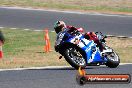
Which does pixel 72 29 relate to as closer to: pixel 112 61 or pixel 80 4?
pixel 112 61

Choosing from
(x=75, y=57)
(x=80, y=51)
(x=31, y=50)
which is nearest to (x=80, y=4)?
(x=31, y=50)

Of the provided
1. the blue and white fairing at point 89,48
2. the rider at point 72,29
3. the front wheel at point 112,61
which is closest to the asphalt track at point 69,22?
the front wheel at point 112,61

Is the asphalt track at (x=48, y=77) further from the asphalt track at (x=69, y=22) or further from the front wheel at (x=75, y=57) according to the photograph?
the front wheel at (x=75, y=57)

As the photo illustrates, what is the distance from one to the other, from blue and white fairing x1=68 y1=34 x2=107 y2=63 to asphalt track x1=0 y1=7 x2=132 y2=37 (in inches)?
429

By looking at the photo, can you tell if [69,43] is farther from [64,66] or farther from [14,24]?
[14,24]

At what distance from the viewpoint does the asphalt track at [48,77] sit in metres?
13.3

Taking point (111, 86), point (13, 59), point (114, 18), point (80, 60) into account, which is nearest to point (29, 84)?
point (111, 86)

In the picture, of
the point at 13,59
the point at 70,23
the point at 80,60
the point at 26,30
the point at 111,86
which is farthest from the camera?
the point at 70,23

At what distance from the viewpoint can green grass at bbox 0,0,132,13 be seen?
36.7 m

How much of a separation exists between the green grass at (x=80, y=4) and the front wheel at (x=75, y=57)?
1909 centimetres

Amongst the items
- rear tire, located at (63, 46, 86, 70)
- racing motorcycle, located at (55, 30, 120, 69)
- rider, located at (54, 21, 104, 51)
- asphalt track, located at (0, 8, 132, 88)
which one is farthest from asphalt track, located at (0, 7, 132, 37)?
rear tire, located at (63, 46, 86, 70)

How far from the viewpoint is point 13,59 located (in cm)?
1978

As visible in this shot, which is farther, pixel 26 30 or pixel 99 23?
pixel 99 23

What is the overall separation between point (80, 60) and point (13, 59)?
355 cm
